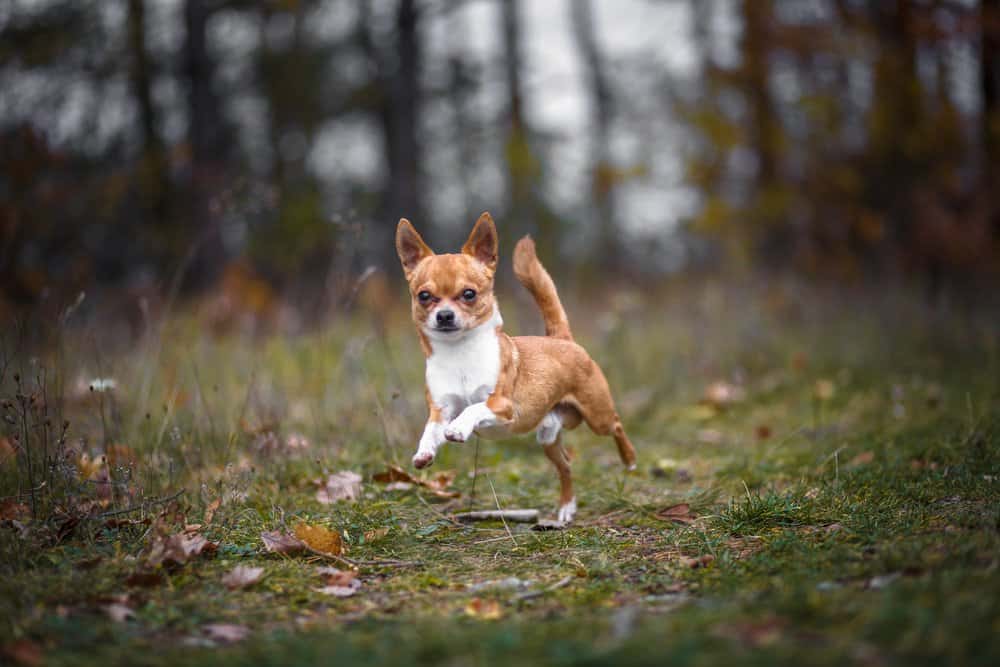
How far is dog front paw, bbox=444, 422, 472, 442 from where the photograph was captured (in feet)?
10.1

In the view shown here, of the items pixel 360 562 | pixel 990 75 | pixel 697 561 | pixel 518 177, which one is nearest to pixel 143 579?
pixel 360 562

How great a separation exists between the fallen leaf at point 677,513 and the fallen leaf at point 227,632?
1.98 m

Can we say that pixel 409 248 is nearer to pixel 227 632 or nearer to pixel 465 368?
pixel 465 368

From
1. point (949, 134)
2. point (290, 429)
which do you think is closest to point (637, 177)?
point (949, 134)

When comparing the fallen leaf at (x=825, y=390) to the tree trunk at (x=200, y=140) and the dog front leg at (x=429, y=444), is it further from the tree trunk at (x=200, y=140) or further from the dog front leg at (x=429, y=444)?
the tree trunk at (x=200, y=140)

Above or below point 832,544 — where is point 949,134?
above

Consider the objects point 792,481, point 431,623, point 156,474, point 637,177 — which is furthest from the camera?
point 637,177

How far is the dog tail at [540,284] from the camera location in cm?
386

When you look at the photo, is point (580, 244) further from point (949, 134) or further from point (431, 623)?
point (431, 623)

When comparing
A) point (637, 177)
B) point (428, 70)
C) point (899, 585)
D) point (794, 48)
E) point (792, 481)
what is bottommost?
point (792, 481)

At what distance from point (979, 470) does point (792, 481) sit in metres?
0.85

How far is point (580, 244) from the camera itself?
1797 centimetres

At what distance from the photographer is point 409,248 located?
3.56m

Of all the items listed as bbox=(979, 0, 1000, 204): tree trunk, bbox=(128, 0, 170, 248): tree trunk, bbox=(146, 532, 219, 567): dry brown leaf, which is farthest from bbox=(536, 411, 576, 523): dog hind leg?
bbox=(128, 0, 170, 248): tree trunk
